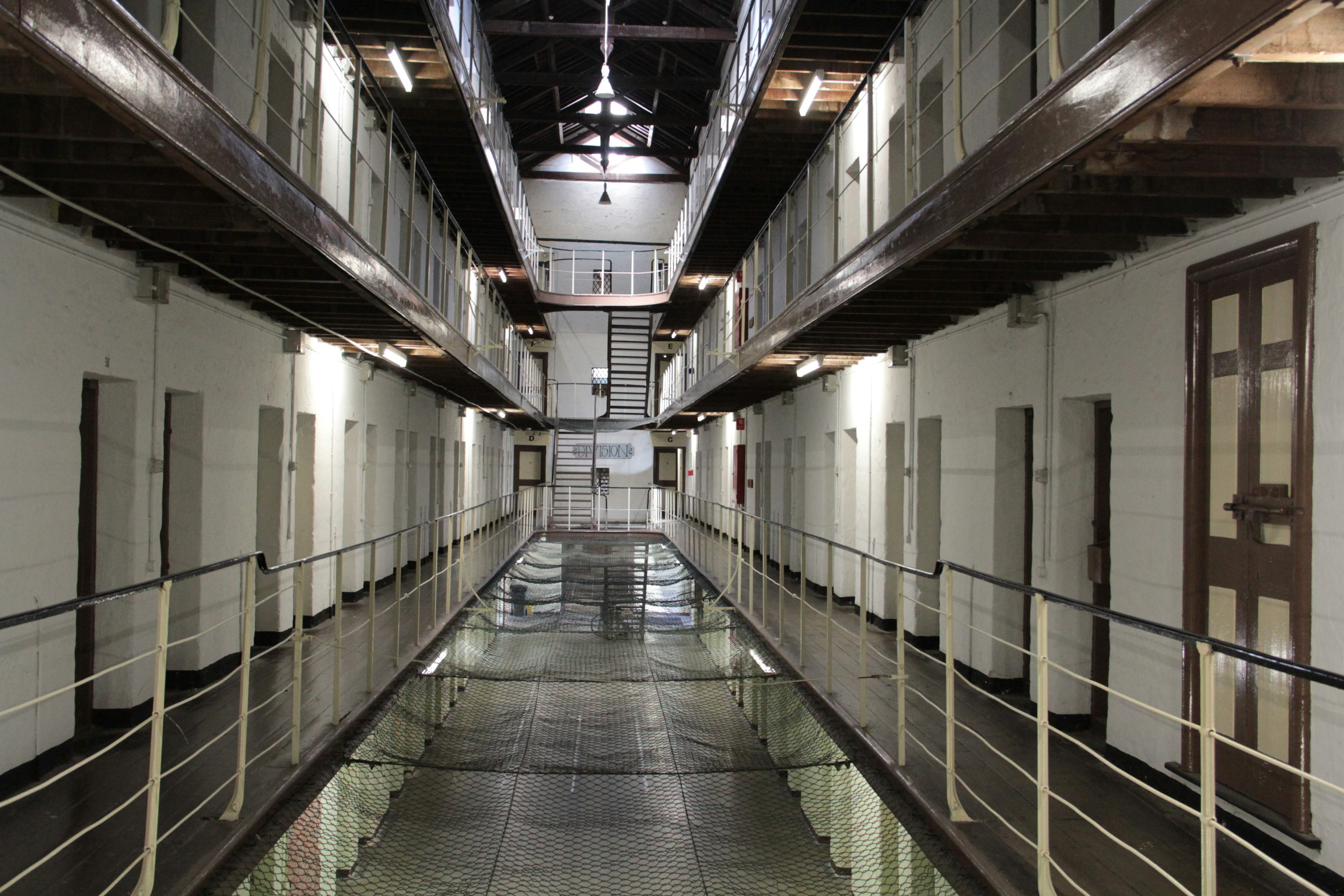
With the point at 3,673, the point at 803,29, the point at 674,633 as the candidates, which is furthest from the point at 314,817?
the point at 803,29

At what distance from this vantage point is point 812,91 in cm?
485

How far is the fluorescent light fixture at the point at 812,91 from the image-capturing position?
4.74 m

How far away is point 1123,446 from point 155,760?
9.70 ft

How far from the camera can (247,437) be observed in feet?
14.5

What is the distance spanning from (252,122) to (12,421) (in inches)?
44.6

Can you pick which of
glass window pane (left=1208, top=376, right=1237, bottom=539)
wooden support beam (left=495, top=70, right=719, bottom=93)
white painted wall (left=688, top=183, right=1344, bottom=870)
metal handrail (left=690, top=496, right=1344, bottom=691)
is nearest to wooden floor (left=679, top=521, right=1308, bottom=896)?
white painted wall (left=688, top=183, right=1344, bottom=870)

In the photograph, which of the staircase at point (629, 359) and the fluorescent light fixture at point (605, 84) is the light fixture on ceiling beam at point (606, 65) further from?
the staircase at point (629, 359)

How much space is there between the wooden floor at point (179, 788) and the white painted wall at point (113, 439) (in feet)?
0.75

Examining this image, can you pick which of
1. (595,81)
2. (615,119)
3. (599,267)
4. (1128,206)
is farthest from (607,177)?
(1128,206)

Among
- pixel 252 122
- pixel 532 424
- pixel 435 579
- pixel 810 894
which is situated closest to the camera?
pixel 810 894

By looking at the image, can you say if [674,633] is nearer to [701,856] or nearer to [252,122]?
[701,856]

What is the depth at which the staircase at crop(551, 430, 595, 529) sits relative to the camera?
48.1ft

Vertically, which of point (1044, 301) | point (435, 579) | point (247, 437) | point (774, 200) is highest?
point (774, 200)

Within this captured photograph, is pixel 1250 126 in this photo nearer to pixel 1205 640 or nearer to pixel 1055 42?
pixel 1055 42
